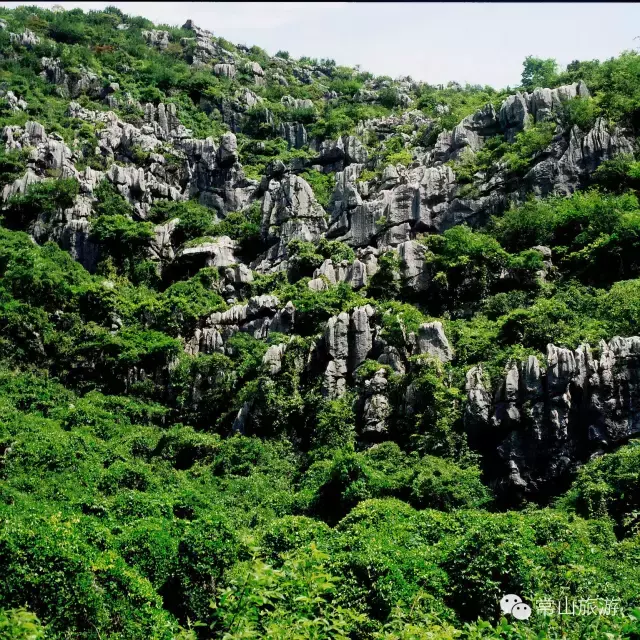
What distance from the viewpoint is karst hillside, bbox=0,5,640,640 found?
40.4 ft

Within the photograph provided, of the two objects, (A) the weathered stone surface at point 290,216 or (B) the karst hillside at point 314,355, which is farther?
(A) the weathered stone surface at point 290,216

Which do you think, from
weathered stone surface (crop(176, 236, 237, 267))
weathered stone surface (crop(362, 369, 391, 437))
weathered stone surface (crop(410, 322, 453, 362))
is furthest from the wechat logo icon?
weathered stone surface (crop(176, 236, 237, 267))

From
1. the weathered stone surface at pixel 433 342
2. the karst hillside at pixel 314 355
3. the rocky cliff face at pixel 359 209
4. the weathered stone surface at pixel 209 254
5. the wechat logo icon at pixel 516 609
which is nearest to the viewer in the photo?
the wechat logo icon at pixel 516 609

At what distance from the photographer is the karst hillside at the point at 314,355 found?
12328mm

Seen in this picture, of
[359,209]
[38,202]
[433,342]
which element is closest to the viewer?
[433,342]

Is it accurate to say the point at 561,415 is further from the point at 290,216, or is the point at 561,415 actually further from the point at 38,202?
the point at 38,202

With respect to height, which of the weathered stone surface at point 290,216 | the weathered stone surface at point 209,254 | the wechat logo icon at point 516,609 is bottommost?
the wechat logo icon at point 516,609

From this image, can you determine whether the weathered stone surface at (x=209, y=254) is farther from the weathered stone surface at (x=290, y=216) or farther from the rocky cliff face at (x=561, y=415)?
the rocky cliff face at (x=561, y=415)

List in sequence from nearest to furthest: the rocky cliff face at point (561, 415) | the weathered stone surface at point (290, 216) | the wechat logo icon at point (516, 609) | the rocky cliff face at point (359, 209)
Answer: the wechat logo icon at point (516, 609) → the rocky cliff face at point (561, 415) → the rocky cliff face at point (359, 209) → the weathered stone surface at point (290, 216)

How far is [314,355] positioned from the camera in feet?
84.0

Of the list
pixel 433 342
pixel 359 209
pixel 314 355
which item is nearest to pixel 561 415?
pixel 433 342

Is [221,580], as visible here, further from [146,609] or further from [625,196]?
[625,196]

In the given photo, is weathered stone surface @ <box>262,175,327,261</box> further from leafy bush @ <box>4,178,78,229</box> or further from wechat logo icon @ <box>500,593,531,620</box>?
wechat logo icon @ <box>500,593,531,620</box>

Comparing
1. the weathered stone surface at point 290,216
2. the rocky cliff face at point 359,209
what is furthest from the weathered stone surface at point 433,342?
the weathered stone surface at point 290,216
